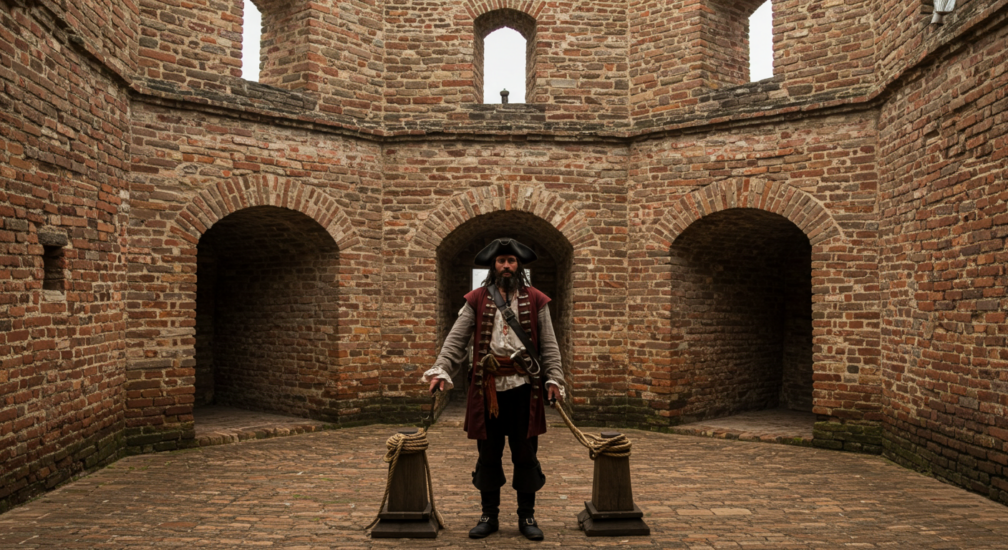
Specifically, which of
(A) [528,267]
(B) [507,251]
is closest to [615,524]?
(B) [507,251]

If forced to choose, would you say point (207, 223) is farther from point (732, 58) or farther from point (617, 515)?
point (732, 58)

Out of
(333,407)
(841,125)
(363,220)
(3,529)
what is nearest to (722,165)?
(841,125)

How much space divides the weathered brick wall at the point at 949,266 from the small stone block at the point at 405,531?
437cm

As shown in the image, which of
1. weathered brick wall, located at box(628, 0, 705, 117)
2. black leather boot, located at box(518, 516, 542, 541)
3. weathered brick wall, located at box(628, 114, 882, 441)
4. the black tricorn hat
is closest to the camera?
black leather boot, located at box(518, 516, 542, 541)

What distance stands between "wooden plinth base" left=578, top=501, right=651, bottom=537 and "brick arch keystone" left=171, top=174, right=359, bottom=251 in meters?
4.98

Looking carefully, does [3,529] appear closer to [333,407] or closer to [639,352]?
[333,407]

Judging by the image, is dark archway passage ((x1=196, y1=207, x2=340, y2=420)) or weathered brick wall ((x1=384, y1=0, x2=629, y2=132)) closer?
dark archway passage ((x1=196, y1=207, x2=340, y2=420))

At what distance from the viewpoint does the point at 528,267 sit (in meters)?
10.9

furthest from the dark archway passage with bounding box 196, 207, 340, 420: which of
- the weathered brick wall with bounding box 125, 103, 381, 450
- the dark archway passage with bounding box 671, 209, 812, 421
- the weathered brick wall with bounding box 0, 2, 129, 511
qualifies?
the dark archway passage with bounding box 671, 209, 812, 421

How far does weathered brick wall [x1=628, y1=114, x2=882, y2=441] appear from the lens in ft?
22.5

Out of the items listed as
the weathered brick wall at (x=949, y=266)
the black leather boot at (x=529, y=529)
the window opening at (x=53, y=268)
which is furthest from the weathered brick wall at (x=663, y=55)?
the window opening at (x=53, y=268)

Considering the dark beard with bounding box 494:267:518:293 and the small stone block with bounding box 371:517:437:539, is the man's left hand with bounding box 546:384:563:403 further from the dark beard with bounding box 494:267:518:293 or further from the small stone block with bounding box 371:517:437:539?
the small stone block with bounding box 371:517:437:539

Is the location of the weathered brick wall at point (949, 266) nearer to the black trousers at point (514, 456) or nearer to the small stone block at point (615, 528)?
the small stone block at point (615, 528)

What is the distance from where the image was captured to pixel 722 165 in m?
7.68
